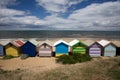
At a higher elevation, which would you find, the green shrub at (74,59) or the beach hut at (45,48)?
the beach hut at (45,48)

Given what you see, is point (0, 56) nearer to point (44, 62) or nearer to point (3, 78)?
point (44, 62)

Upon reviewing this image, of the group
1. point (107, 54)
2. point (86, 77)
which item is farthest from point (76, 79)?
point (107, 54)

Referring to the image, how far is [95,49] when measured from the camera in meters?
18.6

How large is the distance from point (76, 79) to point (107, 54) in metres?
12.1

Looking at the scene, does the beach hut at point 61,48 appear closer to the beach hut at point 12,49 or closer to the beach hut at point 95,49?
the beach hut at point 95,49

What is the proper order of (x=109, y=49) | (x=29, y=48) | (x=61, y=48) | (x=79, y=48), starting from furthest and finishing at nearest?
(x=29, y=48)
(x=109, y=49)
(x=61, y=48)
(x=79, y=48)

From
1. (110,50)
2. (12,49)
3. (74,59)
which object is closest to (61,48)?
(74,59)

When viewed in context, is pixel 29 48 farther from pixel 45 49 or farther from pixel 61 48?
pixel 61 48

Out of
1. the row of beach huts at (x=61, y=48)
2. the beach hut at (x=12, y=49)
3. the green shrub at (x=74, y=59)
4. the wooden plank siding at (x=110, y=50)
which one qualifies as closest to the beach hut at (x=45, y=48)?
the row of beach huts at (x=61, y=48)

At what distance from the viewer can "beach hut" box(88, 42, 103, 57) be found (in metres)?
18.4

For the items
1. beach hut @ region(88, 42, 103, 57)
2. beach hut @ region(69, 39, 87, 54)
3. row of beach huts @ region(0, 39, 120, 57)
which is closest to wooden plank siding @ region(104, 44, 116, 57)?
row of beach huts @ region(0, 39, 120, 57)

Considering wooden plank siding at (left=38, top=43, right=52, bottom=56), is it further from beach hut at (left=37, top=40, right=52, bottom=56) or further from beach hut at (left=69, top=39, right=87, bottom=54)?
beach hut at (left=69, top=39, right=87, bottom=54)

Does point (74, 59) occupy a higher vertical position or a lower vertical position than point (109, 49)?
lower

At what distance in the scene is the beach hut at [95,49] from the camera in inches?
726
